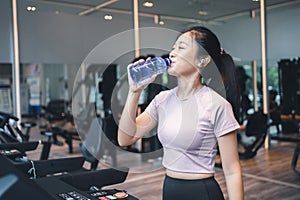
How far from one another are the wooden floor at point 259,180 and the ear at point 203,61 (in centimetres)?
188

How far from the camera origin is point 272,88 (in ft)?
21.6

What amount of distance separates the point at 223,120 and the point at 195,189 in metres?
0.27

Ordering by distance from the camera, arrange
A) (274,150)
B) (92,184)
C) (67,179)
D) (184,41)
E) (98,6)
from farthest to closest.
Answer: (274,150)
(98,6)
(92,184)
(67,179)
(184,41)

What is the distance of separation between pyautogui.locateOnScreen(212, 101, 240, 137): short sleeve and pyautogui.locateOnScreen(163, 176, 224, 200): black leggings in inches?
7.7

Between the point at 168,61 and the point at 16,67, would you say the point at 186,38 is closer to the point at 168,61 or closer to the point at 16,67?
the point at 168,61

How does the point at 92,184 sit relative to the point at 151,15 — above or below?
below

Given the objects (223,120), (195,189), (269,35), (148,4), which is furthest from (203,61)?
(269,35)

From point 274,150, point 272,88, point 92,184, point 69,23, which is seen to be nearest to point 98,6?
point 69,23

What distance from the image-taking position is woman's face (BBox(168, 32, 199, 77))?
122 centimetres

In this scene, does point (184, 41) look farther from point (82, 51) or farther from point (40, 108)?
point (40, 108)

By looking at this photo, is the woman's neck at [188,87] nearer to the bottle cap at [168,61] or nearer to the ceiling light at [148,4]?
the bottle cap at [168,61]

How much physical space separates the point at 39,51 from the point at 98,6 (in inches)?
48.8

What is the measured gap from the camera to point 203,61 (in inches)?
48.9

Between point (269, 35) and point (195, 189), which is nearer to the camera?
point (195, 189)
